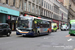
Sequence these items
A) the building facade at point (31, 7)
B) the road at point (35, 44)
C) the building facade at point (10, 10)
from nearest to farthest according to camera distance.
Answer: the road at point (35, 44) < the building facade at point (10, 10) < the building facade at point (31, 7)

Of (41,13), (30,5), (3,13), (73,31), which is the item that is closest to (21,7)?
(30,5)

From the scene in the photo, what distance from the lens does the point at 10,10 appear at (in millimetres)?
29188

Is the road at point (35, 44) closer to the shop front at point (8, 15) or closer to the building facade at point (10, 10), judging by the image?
the shop front at point (8, 15)

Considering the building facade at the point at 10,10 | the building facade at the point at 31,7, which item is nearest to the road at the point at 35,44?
the building facade at the point at 10,10

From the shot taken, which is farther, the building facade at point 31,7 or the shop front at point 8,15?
the building facade at point 31,7

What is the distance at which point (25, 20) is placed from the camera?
55.7ft

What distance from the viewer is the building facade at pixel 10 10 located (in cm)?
2702

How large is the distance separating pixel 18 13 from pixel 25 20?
1587 centimetres

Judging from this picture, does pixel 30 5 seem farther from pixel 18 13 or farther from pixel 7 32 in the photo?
pixel 7 32

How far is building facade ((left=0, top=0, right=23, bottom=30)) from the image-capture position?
27022 mm

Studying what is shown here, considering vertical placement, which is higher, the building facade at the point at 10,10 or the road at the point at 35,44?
the building facade at the point at 10,10

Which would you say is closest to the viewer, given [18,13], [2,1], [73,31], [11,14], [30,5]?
[73,31]

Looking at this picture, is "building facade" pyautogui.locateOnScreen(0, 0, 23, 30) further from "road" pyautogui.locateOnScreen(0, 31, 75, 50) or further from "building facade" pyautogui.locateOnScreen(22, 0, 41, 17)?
"road" pyautogui.locateOnScreen(0, 31, 75, 50)

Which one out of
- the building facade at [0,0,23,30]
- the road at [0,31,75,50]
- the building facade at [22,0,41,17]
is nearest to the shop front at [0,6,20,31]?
the building facade at [0,0,23,30]
